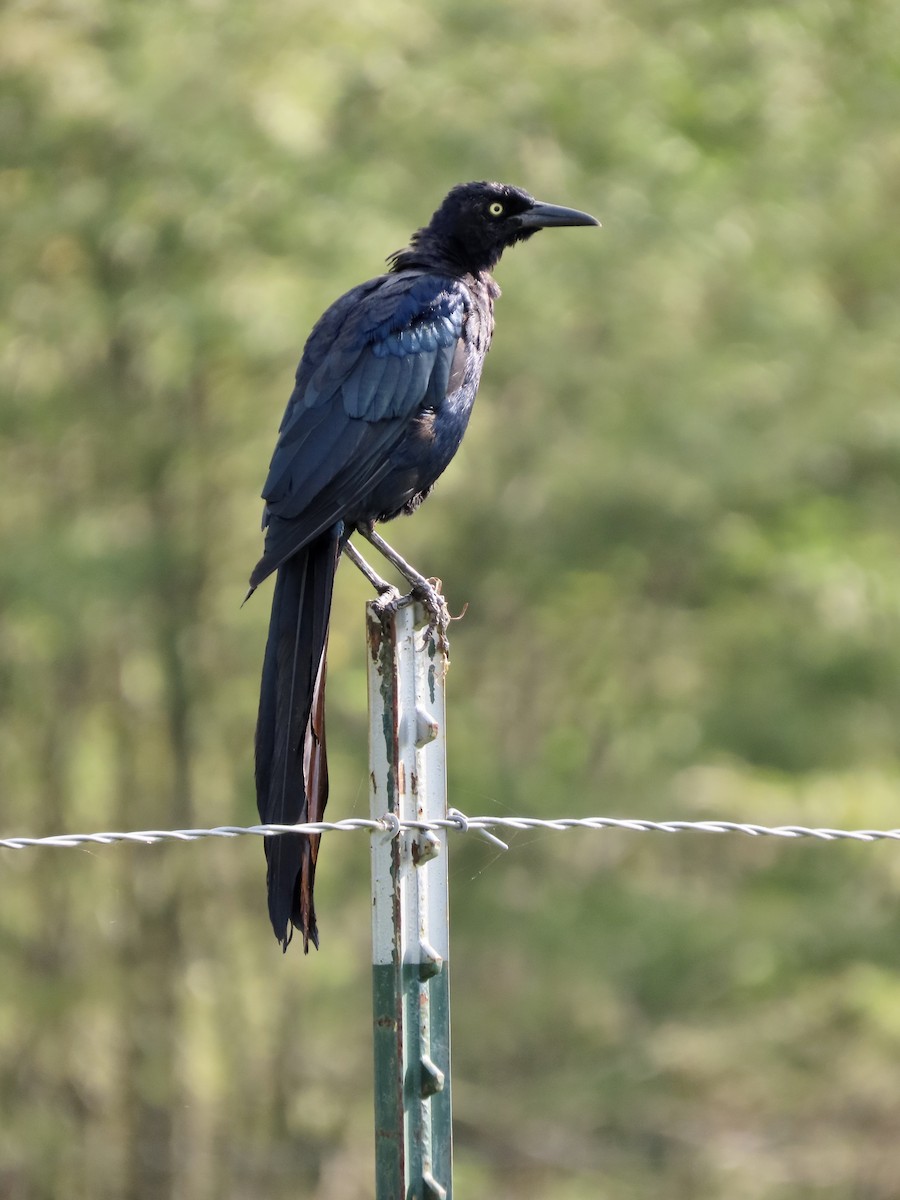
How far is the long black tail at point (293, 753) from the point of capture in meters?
2.99

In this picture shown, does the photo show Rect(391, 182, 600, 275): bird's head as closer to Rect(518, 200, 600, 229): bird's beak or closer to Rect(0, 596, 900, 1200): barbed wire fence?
Rect(518, 200, 600, 229): bird's beak

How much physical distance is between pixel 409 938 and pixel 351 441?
1686 millimetres

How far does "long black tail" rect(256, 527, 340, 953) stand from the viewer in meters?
2.99

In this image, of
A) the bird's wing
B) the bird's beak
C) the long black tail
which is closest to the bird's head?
the bird's beak

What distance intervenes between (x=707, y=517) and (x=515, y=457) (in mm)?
1217

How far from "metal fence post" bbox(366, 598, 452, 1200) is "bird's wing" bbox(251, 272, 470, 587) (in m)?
0.96

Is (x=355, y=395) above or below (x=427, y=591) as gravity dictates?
above

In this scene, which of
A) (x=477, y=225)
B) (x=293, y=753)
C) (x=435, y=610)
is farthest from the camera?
(x=477, y=225)

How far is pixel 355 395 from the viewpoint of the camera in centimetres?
412

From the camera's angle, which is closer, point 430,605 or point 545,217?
point 430,605

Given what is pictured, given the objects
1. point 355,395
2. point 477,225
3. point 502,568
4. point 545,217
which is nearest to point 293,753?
point 355,395

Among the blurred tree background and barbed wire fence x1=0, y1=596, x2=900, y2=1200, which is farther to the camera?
the blurred tree background

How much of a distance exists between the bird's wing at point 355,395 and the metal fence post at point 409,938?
0.96 meters

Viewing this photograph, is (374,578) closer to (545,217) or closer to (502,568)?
(545,217)
